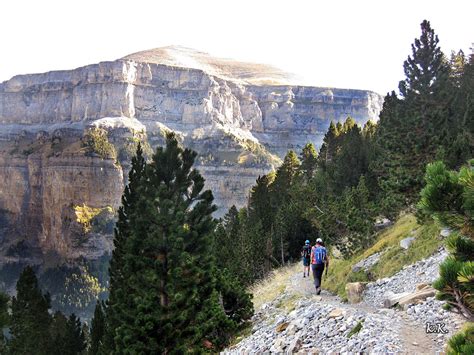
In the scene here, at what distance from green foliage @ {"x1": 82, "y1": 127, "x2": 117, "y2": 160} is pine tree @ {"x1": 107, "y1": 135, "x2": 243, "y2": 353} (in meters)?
158

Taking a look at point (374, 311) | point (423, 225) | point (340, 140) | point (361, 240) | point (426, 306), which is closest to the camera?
point (426, 306)

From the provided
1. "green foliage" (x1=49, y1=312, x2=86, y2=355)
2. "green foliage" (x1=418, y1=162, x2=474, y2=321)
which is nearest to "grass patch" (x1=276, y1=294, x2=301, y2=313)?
"green foliage" (x1=418, y1=162, x2=474, y2=321)

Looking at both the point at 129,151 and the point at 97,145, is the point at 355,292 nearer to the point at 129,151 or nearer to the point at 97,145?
the point at 97,145

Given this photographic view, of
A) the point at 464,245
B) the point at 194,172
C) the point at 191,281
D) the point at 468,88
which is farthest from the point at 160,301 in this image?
the point at 468,88

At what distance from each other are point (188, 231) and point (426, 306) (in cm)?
1608

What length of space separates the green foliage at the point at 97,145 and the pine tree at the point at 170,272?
158m

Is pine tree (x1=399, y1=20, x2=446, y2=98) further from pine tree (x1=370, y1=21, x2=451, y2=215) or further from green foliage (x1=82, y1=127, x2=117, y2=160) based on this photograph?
green foliage (x1=82, y1=127, x2=117, y2=160)

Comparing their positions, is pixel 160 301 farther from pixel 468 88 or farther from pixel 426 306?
pixel 468 88

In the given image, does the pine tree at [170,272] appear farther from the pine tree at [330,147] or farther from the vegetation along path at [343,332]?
the pine tree at [330,147]

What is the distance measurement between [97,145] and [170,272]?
165892 millimetres

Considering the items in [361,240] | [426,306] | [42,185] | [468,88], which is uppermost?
[468,88]

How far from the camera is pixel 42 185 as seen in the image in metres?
188

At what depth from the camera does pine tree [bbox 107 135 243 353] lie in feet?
76.9

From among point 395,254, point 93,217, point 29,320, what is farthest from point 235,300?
point 93,217
